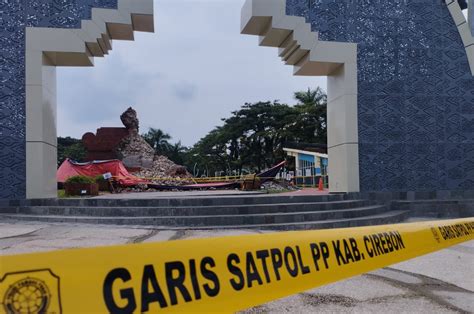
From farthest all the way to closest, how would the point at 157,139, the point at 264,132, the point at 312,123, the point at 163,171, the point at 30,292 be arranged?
the point at 157,139
the point at 264,132
the point at 312,123
the point at 163,171
the point at 30,292

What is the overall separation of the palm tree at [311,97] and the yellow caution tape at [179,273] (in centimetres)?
3484

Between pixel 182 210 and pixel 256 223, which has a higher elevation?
pixel 182 210

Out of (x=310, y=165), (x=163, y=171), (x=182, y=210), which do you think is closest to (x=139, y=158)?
(x=163, y=171)

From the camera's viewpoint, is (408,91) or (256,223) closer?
(256,223)

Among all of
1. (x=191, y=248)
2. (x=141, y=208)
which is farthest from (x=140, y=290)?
(x=141, y=208)

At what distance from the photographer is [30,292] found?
1.23 meters

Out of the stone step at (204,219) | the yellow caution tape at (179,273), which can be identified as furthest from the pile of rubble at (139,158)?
the yellow caution tape at (179,273)

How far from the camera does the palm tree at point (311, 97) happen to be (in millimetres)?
36428

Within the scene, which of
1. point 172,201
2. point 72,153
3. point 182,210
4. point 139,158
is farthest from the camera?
point 72,153

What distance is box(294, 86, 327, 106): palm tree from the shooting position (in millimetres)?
36428

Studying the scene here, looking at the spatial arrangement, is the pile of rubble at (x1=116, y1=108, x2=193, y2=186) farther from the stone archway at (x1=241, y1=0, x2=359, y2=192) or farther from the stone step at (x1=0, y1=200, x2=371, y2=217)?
the stone step at (x1=0, y1=200, x2=371, y2=217)

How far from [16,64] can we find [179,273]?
369 inches

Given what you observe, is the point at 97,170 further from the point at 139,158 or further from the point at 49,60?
the point at 49,60

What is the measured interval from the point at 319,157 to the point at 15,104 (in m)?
17.8
